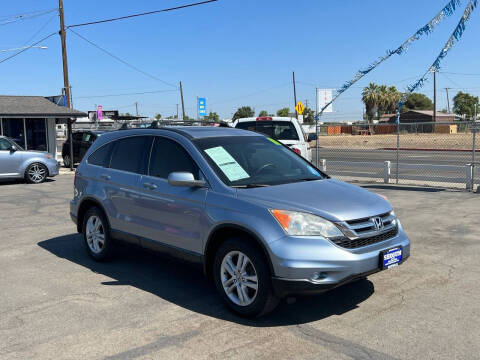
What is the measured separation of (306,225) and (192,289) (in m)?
1.74

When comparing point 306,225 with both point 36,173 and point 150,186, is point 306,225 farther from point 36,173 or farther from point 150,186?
point 36,173

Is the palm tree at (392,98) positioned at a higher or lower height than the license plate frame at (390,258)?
higher

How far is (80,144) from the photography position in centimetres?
2062

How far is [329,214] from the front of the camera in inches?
163

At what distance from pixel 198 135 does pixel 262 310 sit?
2.09 meters

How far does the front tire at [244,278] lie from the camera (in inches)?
163

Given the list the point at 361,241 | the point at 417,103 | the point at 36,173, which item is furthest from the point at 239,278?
the point at 417,103

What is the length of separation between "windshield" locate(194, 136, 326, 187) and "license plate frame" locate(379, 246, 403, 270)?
1.19m

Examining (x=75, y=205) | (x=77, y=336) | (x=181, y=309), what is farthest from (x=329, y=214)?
(x=75, y=205)

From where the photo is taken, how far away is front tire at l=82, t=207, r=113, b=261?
612cm

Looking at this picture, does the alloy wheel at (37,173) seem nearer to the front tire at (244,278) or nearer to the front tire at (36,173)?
the front tire at (36,173)

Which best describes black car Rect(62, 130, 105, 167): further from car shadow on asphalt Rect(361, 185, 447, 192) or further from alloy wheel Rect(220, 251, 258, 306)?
alloy wheel Rect(220, 251, 258, 306)

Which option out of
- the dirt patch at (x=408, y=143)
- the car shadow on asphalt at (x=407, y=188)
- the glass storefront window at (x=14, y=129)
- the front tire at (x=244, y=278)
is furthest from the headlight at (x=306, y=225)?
the dirt patch at (x=408, y=143)

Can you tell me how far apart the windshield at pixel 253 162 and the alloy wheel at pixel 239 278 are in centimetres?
73
